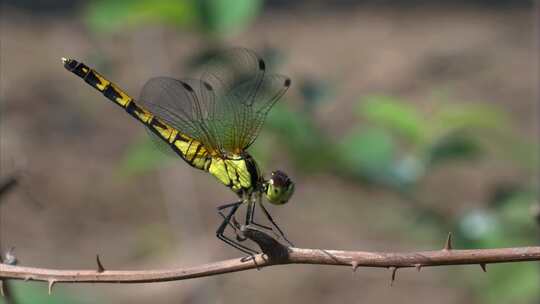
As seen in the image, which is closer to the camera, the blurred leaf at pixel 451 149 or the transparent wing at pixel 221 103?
the transparent wing at pixel 221 103

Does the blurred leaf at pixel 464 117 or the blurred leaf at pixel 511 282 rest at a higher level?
the blurred leaf at pixel 464 117

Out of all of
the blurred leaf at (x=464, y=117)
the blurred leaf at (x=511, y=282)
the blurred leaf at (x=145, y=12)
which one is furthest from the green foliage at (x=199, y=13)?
the blurred leaf at (x=511, y=282)

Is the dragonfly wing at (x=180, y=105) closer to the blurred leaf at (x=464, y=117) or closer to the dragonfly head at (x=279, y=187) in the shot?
the dragonfly head at (x=279, y=187)

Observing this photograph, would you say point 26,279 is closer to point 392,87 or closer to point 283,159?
point 283,159

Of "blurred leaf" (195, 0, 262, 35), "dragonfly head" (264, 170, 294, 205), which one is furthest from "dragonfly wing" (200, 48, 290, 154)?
"blurred leaf" (195, 0, 262, 35)

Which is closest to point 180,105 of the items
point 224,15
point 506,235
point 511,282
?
point 224,15

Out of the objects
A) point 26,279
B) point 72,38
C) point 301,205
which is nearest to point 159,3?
point 26,279

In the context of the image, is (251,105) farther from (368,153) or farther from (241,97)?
(368,153)
